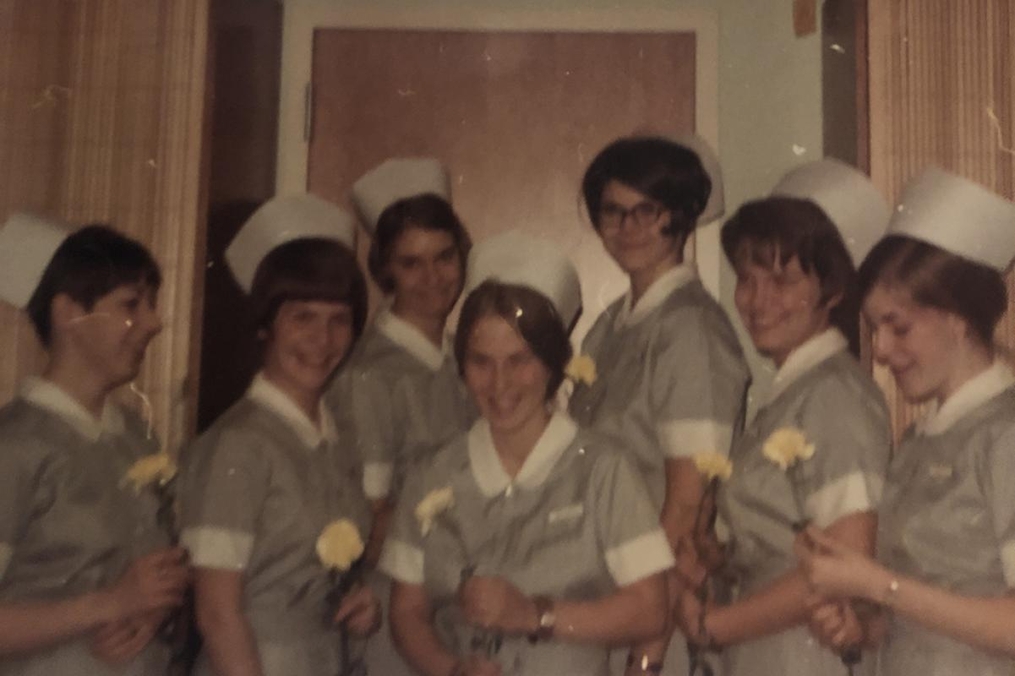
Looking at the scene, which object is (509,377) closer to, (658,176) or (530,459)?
(530,459)

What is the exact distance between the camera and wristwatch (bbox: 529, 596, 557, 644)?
0.88m

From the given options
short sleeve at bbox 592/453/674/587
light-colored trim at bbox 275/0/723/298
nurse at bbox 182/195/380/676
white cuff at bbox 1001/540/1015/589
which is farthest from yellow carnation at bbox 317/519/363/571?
white cuff at bbox 1001/540/1015/589

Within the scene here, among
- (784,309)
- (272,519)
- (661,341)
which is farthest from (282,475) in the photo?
(784,309)

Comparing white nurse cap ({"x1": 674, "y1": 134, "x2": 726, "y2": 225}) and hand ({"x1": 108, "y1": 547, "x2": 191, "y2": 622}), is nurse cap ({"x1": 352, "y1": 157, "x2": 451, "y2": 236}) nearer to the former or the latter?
white nurse cap ({"x1": 674, "y1": 134, "x2": 726, "y2": 225})

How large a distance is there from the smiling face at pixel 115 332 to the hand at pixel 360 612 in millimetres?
280

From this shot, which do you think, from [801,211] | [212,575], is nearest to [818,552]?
[801,211]

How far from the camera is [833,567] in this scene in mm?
864

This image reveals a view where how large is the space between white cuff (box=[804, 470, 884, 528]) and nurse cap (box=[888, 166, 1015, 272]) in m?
0.21

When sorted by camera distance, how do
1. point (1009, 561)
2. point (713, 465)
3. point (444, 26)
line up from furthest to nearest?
point (444, 26), point (713, 465), point (1009, 561)

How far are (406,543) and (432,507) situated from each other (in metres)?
0.04

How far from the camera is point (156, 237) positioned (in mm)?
975

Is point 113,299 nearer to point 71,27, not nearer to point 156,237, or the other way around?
point 156,237

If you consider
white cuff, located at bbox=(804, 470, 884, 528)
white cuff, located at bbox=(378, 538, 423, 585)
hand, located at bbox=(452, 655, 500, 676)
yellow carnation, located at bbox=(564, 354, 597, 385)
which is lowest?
hand, located at bbox=(452, 655, 500, 676)

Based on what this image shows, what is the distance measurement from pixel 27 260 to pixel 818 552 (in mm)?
731
